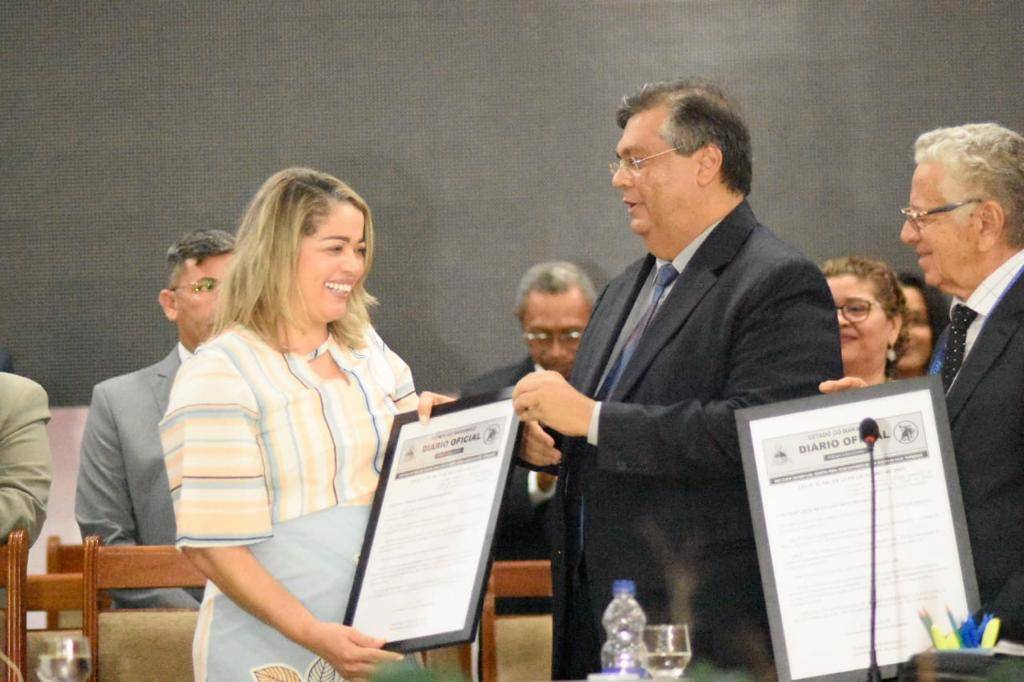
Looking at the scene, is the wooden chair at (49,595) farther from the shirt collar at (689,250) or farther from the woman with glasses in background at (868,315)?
the woman with glasses in background at (868,315)

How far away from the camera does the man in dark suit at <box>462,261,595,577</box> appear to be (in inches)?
168

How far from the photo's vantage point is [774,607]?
93.3 inches

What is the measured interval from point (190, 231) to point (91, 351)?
0.52 metres

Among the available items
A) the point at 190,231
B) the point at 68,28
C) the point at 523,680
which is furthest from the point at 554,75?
the point at 523,680

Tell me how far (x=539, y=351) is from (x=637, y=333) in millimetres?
1583

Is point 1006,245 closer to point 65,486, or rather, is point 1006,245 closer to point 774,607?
point 774,607

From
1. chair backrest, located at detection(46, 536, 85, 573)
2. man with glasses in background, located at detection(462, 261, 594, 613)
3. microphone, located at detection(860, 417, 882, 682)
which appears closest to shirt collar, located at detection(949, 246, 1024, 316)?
microphone, located at detection(860, 417, 882, 682)

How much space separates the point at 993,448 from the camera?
2.47 meters

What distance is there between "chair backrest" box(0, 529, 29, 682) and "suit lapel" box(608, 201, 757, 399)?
1.48 metres

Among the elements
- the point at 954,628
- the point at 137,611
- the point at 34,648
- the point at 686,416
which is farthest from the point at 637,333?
the point at 34,648

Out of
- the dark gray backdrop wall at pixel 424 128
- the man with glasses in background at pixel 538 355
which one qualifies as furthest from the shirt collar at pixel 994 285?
the dark gray backdrop wall at pixel 424 128

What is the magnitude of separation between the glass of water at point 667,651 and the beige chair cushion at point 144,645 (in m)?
1.46

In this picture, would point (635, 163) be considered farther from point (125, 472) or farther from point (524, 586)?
point (125, 472)

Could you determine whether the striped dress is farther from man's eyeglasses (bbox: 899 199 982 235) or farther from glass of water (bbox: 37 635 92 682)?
man's eyeglasses (bbox: 899 199 982 235)
